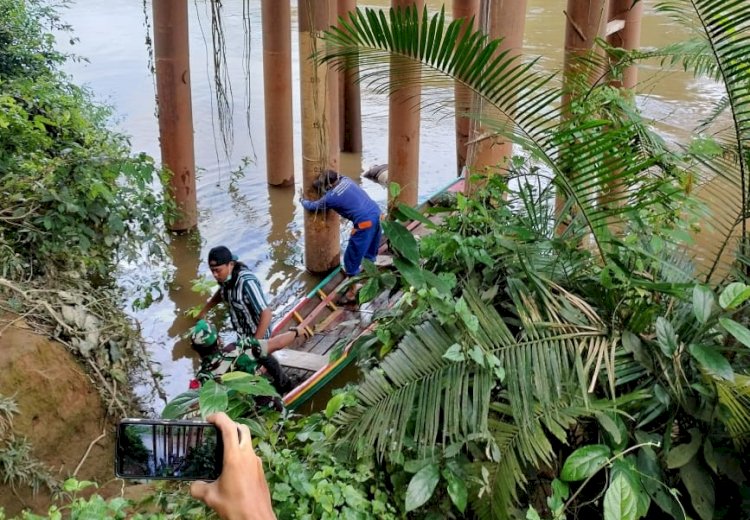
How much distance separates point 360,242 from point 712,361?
4.54 m

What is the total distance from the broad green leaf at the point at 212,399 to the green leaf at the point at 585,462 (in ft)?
3.44

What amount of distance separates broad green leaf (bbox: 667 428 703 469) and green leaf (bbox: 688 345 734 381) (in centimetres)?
27

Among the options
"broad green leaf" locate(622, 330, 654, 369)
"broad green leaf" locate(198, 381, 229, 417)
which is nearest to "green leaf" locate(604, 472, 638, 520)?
"broad green leaf" locate(622, 330, 654, 369)

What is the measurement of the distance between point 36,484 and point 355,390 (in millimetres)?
2102

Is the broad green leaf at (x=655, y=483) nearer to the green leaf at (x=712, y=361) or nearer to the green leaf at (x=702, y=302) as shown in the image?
the green leaf at (x=712, y=361)

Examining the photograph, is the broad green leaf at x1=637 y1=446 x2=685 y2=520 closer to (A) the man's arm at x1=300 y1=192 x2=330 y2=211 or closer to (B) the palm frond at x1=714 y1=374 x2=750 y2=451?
(B) the palm frond at x1=714 y1=374 x2=750 y2=451

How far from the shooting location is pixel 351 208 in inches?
242

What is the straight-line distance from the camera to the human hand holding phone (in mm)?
1386

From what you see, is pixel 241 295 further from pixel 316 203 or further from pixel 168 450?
pixel 168 450

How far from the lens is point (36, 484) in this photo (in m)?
3.33

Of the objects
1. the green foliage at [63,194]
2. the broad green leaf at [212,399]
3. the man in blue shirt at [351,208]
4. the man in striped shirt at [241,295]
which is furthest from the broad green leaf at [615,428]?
the man in blue shirt at [351,208]

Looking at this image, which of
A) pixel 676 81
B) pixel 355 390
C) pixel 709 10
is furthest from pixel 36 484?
Result: pixel 676 81

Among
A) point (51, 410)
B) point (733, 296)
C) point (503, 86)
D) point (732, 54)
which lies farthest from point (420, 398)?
point (51, 410)

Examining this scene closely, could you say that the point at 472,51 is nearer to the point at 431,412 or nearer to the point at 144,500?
the point at 431,412
